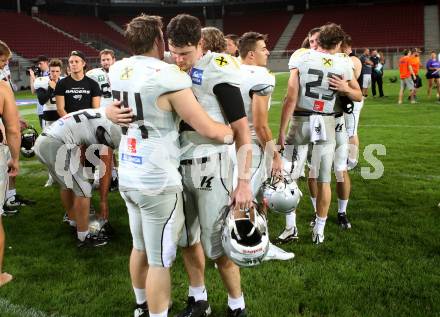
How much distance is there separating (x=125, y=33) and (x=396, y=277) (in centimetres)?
267

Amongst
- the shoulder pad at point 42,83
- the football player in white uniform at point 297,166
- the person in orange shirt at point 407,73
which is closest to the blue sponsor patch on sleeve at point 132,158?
the football player in white uniform at point 297,166

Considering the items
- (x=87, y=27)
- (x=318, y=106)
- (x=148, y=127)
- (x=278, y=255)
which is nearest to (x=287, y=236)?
(x=278, y=255)

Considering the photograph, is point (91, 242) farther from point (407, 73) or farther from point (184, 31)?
point (407, 73)

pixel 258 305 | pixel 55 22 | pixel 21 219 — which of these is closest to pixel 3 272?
pixel 21 219

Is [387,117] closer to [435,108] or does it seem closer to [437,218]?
[435,108]

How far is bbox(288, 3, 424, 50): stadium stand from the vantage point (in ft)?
109

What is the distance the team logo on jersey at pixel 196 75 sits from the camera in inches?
99.8

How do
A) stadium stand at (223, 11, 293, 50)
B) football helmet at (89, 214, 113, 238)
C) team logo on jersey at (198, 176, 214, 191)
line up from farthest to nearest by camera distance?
stadium stand at (223, 11, 293, 50) → football helmet at (89, 214, 113, 238) → team logo on jersey at (198, 176, 214, 191)

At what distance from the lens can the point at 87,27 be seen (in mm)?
37594

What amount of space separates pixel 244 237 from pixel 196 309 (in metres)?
0.82

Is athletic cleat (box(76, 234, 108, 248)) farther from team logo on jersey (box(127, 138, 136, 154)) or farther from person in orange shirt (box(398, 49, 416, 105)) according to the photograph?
person in orange shirt (box(398, 49, 416, 105))

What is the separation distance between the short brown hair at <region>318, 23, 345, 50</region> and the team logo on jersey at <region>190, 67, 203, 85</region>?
1.83m

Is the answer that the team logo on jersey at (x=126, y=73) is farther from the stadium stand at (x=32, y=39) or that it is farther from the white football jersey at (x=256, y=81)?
the stadium stand at (x=32, y=39)

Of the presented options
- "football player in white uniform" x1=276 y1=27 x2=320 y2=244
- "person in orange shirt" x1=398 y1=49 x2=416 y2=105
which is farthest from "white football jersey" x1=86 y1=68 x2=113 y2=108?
"person in orange shirt" x1=398 y1=49 x2=416 y2=105
